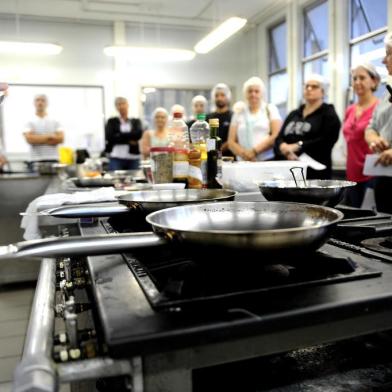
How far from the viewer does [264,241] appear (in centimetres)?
50

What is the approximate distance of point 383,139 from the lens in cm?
250

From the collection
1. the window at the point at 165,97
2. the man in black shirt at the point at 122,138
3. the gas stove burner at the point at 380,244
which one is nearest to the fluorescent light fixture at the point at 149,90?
the window at the point at 165,97

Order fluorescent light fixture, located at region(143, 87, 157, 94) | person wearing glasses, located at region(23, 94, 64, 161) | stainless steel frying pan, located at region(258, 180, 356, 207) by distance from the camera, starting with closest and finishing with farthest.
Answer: stainless steel frying pan, located at region(258, 180, 356, 207), person wearing glasses, located at region(23, 94, 64, 161), fluorescent light fixture, located at region(143, 87, 157, 94)

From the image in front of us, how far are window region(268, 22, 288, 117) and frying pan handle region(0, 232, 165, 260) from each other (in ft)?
22.6

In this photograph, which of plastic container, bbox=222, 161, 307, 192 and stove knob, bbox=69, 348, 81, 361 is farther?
plastic container, bbox=222, 161, 307, 192

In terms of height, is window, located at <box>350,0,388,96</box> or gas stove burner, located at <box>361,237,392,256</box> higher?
window, located at <box>350,0,388,96</box>

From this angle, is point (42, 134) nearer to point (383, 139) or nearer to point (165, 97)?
point (165, 97)

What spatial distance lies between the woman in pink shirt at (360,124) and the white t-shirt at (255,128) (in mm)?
667

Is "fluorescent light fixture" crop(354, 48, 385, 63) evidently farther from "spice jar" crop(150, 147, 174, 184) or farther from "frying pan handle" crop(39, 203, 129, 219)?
"frying pan handle" crop(39, 203, 129, 219)

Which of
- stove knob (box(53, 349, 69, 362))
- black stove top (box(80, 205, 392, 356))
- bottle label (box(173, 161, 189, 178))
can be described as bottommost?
stove knob (box(53, 349, 69, 362))

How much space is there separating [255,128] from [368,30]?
2.83 meters

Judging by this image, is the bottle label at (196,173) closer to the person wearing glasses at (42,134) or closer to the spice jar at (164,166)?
the spice jar at (164,166)

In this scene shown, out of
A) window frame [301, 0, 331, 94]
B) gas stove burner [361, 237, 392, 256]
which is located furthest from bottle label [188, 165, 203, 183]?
window frame [301, 0, 331, 94]

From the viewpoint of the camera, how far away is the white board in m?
6.95
